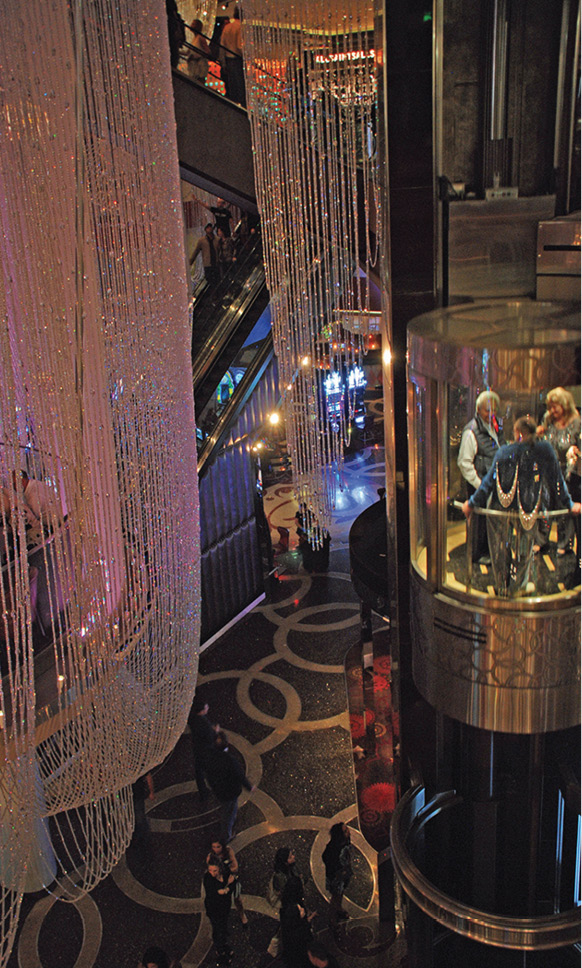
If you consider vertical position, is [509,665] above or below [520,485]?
below

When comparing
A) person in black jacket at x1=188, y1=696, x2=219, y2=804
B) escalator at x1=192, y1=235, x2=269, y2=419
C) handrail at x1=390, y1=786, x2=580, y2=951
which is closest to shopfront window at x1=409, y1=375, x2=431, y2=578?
handrail at x1=390, y1=786, x2=580, y2=951

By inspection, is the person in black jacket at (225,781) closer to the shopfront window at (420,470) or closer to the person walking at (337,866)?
the person walking at (337,866)

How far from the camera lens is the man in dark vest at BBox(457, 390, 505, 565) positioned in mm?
3105

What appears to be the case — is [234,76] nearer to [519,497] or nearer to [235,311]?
[235,311]

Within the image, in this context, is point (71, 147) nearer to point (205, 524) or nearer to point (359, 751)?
point (359, 751)

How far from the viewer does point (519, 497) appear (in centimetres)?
318

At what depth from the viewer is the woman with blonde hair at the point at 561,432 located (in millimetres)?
2998

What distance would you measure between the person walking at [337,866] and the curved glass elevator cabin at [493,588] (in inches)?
55.1

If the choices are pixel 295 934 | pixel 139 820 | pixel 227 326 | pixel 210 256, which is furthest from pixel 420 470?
pixel 210 256

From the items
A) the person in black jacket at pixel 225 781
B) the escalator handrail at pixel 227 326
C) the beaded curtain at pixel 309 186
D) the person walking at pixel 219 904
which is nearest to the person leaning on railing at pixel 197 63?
the escalator handrail at pixel 227 326

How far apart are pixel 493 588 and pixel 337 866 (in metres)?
3.13

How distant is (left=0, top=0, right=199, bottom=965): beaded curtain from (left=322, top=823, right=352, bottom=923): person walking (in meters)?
2.77

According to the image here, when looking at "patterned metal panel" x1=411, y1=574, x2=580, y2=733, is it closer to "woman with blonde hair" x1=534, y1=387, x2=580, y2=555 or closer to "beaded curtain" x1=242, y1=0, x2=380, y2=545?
"woman with blonde hair" x1=534, y1=387, x2=580, y2=555

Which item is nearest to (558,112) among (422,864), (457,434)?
(457,434)
